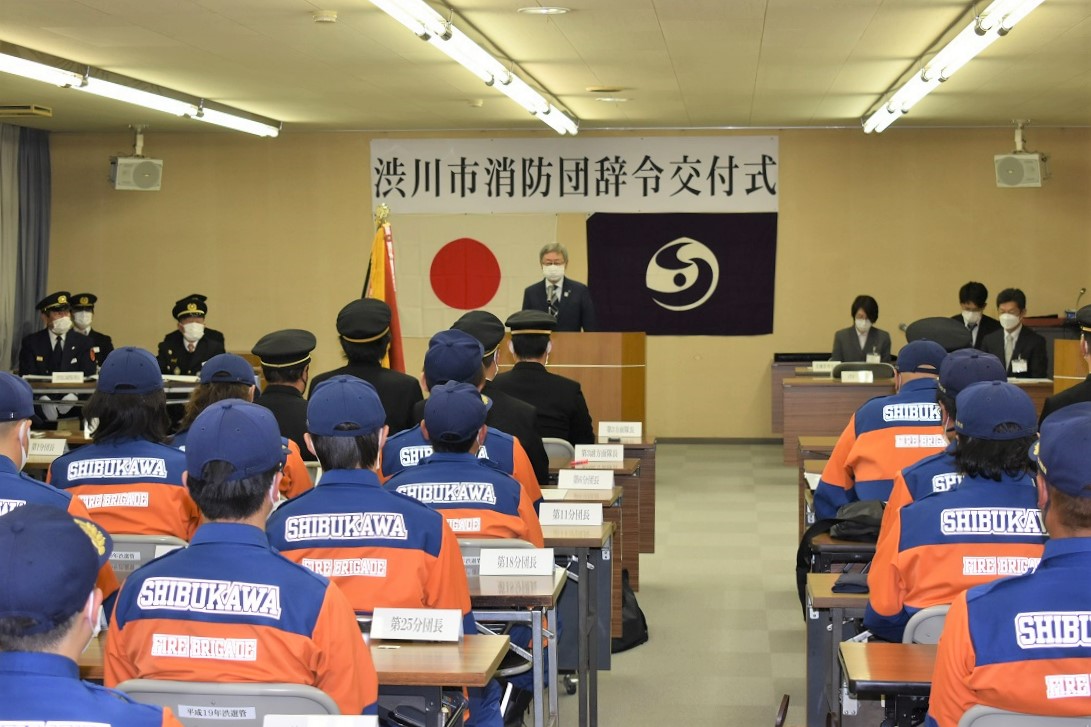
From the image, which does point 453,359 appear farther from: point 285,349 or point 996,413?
point 996,413

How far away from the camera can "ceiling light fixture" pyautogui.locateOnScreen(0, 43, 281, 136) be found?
8.09m

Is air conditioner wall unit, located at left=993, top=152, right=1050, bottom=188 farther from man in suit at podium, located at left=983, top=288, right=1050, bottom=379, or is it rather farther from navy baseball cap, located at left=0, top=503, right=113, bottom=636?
navy baseball cap, located at left=0, top=503, right=113, bottom=636

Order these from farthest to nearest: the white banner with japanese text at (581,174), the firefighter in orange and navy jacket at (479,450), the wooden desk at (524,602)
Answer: the white banner with japanese text at (581,174) → the firefighter in orange and navy jacket at (479,450) → the wooden desk at (524,602)

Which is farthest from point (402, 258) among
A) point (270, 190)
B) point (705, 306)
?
point (705, 306)

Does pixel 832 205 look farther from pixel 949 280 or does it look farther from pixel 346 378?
pixel 346 378

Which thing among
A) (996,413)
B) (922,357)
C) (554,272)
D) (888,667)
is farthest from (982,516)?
(554,272)

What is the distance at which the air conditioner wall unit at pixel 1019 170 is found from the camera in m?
11.0

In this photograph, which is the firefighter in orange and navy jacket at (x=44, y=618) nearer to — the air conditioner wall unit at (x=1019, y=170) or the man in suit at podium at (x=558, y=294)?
the man in suit at podium at (x=558, y=294)

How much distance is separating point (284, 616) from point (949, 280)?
11.2 m

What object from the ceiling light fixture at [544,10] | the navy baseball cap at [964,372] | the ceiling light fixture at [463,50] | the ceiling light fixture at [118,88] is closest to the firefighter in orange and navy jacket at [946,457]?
the navy baseball cap at [964,372]

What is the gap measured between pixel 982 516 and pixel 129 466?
2549 mm

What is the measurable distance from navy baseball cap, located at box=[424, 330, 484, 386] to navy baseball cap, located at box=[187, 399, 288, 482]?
226 cm

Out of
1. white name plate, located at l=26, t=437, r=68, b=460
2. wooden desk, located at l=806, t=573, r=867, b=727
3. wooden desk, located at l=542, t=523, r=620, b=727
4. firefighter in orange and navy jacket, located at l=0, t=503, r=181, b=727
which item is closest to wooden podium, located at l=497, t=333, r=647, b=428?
white name plate, located at l=26, t=437, r=68, b=460

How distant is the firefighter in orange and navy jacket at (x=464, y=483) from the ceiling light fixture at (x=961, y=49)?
391cm
